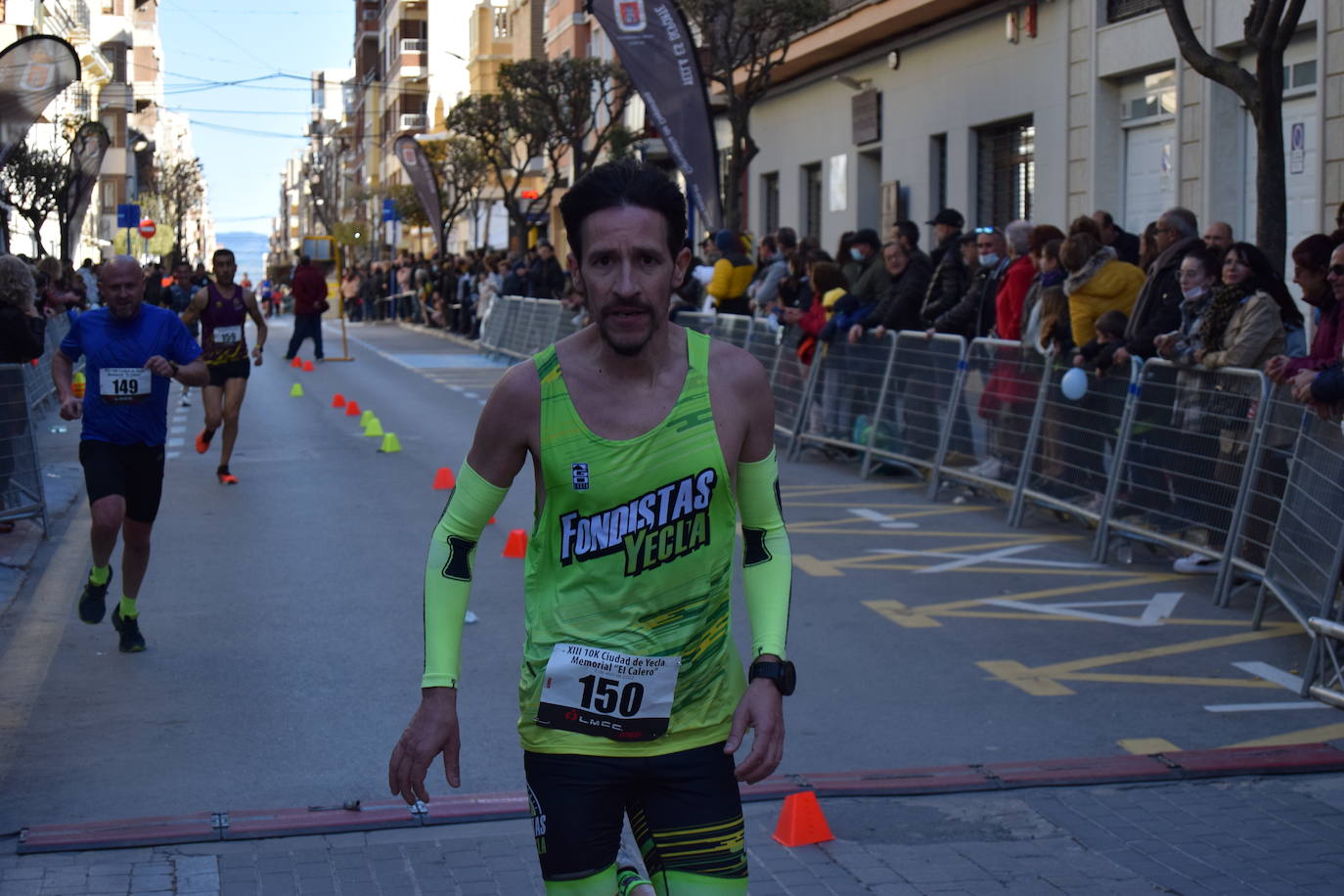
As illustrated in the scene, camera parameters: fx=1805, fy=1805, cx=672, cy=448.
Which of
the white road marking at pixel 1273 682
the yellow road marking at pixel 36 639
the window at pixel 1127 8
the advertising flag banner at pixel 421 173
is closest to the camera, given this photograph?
the yellow road marking at pixel 36 639

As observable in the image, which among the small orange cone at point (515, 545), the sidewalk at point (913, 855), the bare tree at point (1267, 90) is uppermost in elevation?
the bare tree at point (1267, 90)

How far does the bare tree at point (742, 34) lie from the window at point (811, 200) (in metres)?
5.05

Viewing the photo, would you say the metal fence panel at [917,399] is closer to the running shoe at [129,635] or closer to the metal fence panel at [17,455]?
the metal fence panel at [17,455]

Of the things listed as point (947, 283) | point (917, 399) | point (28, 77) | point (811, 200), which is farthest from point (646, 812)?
point (811, 200)

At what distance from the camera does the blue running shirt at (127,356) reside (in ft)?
26.9

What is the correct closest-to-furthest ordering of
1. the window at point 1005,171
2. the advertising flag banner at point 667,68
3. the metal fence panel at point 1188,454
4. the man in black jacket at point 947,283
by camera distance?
the metal fence panel at point 1188,454 → the man in black jacket at point 947,283 → the advertising flag banner at point 667,68 → the window at point 1005,171

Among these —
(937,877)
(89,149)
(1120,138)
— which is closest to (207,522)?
(937,877)

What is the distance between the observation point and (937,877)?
198 inches

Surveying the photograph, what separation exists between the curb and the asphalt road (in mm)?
200

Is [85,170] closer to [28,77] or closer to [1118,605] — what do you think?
[28,77]

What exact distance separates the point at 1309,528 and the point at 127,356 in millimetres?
5422

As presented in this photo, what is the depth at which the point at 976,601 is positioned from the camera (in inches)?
369

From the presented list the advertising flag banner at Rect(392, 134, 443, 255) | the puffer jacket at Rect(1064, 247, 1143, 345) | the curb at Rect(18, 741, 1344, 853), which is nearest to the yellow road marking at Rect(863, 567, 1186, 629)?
the puffer jacket at Rect(1064, 247, 1143, 345)

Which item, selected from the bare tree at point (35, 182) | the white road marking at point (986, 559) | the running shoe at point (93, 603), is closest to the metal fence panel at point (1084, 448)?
the white road marking at point (986, 559)
